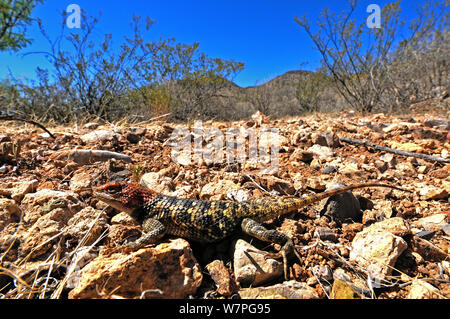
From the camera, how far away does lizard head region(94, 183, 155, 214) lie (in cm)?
229

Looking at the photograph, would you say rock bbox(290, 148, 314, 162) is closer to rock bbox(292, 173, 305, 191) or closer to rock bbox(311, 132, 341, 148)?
rock bbox(292, 173, 305, 191)

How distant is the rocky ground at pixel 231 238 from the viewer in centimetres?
169

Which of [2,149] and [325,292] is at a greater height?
[2,149]

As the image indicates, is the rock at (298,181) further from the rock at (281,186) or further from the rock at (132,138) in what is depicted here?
the rock at (132,138)

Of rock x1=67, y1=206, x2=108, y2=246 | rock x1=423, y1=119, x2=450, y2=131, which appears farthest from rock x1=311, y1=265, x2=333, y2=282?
rock x1=423, y1=119, x2=450, y2=131

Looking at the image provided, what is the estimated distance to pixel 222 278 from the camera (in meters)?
1.81

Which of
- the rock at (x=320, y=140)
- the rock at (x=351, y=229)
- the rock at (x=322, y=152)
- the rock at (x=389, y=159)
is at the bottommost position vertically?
the rock at (x=351, y=229)

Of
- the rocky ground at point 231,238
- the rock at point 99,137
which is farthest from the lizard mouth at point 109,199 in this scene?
the rock at point 99,137

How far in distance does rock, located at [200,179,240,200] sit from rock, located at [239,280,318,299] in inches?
46.9

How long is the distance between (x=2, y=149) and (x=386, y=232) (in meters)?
4.91
